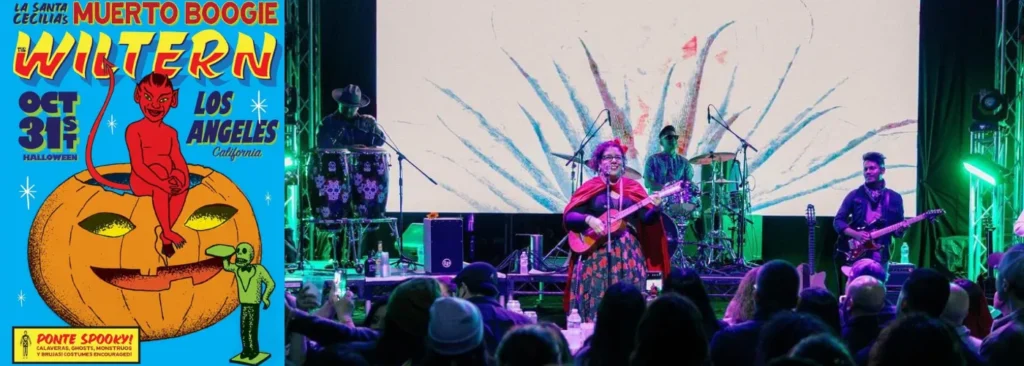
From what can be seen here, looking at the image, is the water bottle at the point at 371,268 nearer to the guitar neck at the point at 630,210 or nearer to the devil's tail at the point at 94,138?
the guitar neck at the point at 630,210

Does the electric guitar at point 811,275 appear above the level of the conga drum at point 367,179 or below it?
below

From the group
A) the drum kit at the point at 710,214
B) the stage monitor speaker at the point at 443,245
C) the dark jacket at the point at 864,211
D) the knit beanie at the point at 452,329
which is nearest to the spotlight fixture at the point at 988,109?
the dark jacket at the point at 864,211

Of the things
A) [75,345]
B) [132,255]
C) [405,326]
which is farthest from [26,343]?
[405,326]

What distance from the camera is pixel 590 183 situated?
23.6ft

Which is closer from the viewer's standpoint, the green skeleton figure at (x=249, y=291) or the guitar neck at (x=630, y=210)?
the green skeleton figure at (x=249, y=291)

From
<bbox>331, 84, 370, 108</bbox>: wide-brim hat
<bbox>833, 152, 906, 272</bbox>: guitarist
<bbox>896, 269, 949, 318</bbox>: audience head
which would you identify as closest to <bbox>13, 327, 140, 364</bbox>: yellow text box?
<bbox>896, 269, 949, 318</bbox>: audience head

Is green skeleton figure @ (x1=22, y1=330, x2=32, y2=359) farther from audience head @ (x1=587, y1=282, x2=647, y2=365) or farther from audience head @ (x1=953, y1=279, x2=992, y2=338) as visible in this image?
audience head @ (x1=953, y1=279, x2=992, y2=338)

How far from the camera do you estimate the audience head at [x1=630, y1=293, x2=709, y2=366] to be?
327cm

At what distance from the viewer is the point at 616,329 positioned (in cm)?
388

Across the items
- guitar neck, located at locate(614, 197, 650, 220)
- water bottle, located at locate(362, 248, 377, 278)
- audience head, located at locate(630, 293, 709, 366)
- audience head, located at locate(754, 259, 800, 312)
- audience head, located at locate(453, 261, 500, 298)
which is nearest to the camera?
audience head, located at locate(630, 293, 709, 366)

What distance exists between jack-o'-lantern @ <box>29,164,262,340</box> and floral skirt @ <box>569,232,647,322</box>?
154 inches

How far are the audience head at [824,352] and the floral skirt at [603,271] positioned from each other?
3.98m

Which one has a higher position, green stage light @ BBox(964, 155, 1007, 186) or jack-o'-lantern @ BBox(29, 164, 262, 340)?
green stage light @ BBox(964, 155, 1007, 186)

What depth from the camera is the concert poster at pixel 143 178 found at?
3.45 metres
